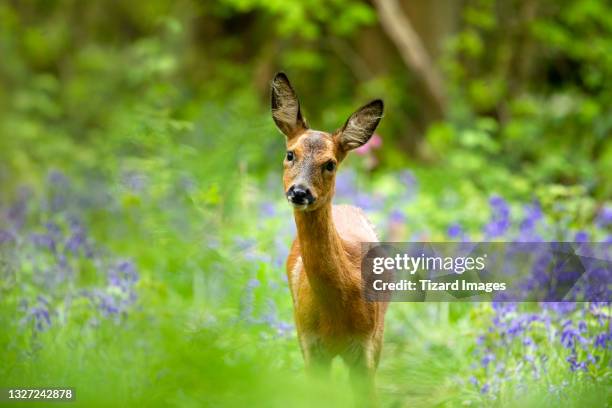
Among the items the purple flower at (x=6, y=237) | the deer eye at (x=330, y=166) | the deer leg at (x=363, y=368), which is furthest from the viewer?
the purple flower at (x=6, y=237)

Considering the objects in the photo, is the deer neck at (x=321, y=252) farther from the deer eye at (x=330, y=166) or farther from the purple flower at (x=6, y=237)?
the purple flower at (x=6, y=237)

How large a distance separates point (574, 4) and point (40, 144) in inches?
278

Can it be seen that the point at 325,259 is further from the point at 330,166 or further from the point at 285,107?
the point at 285,107

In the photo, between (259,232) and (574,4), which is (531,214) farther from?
(574,4)

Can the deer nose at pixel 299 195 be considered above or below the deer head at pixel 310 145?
below

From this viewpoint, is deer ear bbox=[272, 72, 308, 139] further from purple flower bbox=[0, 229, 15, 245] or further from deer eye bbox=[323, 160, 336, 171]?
purple flower bbox=[0, 229, 15, 245]

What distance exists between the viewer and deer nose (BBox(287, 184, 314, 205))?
12.6ft

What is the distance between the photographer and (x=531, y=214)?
670 cm

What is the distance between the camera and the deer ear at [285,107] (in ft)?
14.1

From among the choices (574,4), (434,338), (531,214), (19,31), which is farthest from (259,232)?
(19,31)

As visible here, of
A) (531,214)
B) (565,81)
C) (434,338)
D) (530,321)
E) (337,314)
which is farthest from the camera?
(565,81)

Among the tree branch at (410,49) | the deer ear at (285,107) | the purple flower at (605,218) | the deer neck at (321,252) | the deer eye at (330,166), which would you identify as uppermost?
the tree branch at (410,49)

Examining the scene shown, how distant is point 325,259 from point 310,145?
1.72ft

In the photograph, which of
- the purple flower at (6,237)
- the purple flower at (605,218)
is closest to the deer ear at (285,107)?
the purple flower at (6,237)
